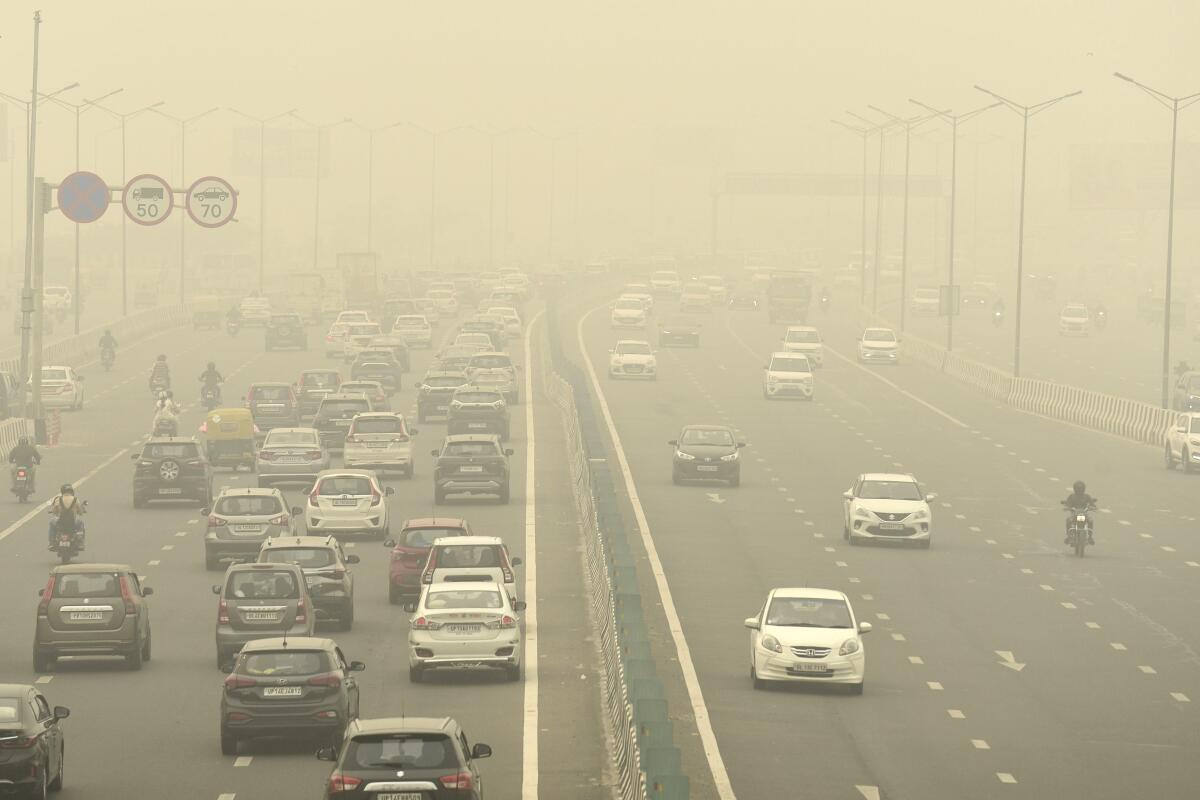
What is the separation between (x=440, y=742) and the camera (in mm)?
19578

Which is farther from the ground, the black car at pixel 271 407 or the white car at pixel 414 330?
the white car at pixel 414 330

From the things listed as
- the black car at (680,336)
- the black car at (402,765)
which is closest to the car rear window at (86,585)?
the black car at (402,765)

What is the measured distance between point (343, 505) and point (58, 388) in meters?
31.9

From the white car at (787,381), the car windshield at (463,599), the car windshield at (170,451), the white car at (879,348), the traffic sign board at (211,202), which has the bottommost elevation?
the car windshield at (463,599)

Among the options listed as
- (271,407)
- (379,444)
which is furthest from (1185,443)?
(271,407)

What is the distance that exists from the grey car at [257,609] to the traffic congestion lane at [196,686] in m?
0.61

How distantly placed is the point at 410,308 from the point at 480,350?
2368cm

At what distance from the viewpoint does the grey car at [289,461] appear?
52312mm

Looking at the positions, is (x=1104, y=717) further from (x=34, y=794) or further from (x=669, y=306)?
(x=669, y=306)

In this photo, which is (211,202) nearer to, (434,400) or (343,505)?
(434,400)

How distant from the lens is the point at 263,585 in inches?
1227

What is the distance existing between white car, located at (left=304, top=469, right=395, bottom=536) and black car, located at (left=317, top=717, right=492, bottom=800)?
80.7 feet

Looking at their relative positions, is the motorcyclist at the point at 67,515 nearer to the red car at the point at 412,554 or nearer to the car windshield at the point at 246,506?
the car windshield at the point at 246,506

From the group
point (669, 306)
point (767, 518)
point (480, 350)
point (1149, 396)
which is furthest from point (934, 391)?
point (669, 306)
